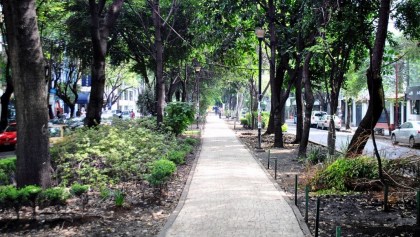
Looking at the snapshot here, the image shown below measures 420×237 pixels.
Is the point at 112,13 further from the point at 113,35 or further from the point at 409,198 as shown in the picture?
the point at 113,35

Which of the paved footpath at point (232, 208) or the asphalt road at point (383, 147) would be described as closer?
the paved footpath at point (232, 208)

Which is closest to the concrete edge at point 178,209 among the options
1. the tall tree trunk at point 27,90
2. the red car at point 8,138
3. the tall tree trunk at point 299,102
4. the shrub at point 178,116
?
the tall tree trunk at point 27,90

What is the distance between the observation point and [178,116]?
2217cm

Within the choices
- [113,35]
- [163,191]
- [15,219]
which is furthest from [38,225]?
[113,35]

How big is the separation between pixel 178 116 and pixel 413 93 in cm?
2466

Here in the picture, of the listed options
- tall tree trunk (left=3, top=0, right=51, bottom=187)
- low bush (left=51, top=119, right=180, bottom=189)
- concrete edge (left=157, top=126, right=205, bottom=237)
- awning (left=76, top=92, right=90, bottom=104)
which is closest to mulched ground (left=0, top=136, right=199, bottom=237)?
concrete edge (left=157, top=126, right=205, bottom=237)

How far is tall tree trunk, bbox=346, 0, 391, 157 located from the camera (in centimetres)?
1027

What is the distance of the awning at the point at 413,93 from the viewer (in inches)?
1476

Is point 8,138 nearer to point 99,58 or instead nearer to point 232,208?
point 99,58

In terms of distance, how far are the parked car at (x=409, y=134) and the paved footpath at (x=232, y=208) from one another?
13800 mm

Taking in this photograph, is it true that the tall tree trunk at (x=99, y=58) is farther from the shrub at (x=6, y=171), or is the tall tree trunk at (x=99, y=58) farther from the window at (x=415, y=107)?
the window at (x=415, y=107)

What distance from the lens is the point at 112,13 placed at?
1602 cm

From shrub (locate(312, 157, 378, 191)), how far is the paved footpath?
1.04 meters

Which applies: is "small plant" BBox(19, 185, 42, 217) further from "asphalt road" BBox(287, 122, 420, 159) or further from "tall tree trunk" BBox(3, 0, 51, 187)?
"asphalt road" BBox(287, 122, 420, 159)
